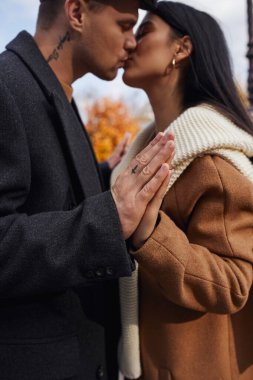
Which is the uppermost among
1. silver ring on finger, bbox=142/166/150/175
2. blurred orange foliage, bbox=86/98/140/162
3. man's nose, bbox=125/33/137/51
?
man's nose, bbox=125/33/137/51

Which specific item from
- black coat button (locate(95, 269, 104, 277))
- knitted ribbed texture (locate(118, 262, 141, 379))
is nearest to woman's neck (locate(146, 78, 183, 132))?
knitted ribbed texture (locate(118, 262, 141, 379))

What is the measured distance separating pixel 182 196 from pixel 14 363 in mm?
949

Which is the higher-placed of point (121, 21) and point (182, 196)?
point (121, 21)

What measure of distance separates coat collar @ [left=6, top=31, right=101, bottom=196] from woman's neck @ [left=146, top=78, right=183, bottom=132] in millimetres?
702

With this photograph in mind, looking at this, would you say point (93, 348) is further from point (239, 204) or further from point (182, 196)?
point (239, 204)

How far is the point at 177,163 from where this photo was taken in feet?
5.97

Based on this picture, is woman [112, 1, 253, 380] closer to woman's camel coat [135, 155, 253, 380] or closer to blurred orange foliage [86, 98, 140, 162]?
woman's camel coat [135, 155, 253, 380]

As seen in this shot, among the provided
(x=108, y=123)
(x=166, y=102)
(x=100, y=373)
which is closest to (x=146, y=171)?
(x=100, y=373)

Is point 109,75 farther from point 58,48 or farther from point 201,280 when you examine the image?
point 201,280

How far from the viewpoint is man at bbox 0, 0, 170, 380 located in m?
1.38

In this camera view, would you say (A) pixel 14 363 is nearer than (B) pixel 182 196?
Yes

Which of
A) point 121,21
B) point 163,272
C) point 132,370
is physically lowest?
point 132,370

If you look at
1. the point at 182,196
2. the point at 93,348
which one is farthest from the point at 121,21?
the point at 93,348

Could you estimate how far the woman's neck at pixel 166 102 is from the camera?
239 cm
